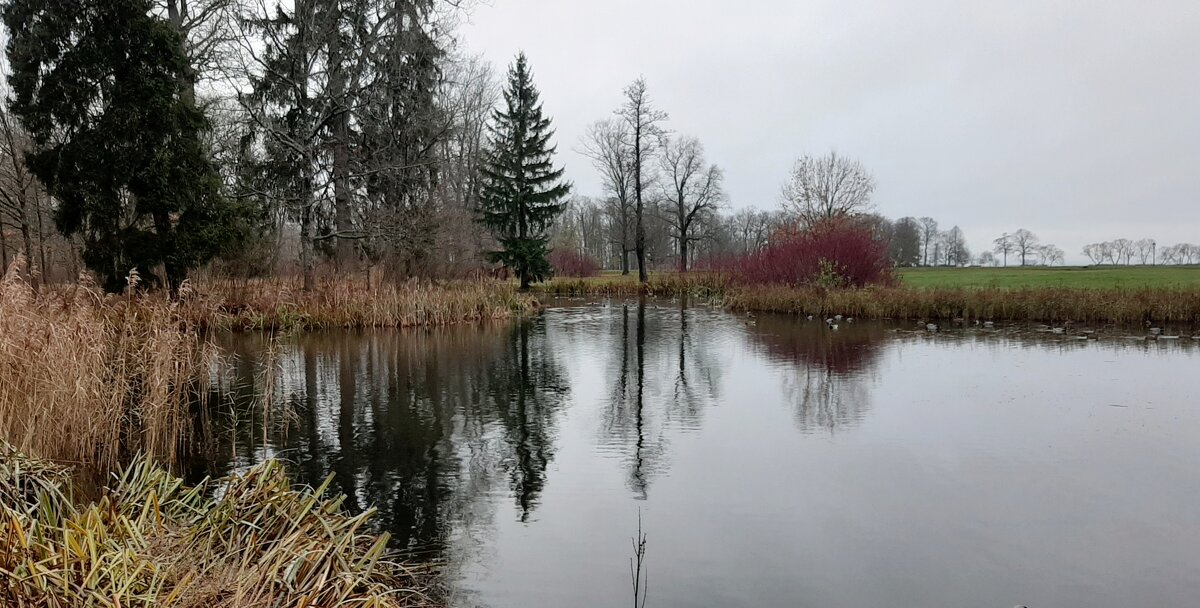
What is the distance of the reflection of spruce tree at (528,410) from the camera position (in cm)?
583

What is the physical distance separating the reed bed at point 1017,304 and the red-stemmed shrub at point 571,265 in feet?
76.6

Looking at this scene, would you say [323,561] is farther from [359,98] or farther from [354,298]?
[359,98]

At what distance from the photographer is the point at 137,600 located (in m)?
2.77

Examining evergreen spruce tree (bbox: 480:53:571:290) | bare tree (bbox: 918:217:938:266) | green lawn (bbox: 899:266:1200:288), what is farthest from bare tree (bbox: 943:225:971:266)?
evergreen spruce tree (bbox: 480:53:571:290)

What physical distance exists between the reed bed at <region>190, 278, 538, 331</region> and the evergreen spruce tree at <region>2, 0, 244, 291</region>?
1672 mm

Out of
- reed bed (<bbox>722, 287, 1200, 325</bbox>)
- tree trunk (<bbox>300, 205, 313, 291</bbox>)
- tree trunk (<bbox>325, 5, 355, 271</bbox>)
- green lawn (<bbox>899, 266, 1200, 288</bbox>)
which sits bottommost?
reed bed (<bbox>722, 287, 1200, 325</bbox>)

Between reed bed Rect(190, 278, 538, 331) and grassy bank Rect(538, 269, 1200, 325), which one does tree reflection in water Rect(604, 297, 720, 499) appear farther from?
grassy bank Rect(538, 269, 1200, 325)

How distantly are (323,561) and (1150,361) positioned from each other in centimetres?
1352

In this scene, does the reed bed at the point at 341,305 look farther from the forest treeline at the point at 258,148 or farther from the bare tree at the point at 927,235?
the bare tree at the point at 927,235

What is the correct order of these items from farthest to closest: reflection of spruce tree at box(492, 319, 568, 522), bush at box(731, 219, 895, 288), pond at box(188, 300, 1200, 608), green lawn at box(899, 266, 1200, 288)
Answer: green lawn at box(899, 266, 1200, 288)
bush at box(731, 219, 895, 288)
reflection of spruce tree at box(492, 319, 568, 522)
pond at box(188, 300, 1200, 608)

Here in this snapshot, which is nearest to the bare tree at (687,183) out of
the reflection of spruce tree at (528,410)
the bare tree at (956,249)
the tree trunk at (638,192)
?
the tree trunk at (638,192)

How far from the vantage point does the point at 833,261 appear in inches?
871

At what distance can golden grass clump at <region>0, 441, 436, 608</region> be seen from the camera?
9.02 feet

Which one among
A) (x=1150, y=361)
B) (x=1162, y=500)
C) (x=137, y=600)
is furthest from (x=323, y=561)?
(x=1150, y=361)
